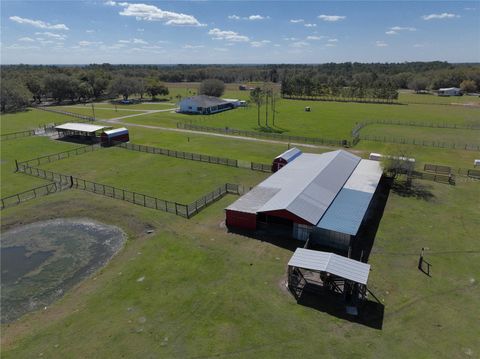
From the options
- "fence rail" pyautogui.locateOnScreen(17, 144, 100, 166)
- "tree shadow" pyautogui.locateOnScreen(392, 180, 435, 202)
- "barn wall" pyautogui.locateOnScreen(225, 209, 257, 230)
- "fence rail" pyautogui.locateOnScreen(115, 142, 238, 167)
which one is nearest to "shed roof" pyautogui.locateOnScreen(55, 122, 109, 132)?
"fence rail" pyautogui.locateOnScreen(17, 144, 100, 166)

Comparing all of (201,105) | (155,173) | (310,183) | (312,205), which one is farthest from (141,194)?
(201,105)

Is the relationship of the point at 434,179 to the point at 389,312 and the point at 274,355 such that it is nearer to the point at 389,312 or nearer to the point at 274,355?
the point at 389,312

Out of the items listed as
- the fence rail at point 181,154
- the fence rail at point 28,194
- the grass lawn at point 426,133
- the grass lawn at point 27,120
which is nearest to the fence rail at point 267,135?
the grass lawn at point 426,133

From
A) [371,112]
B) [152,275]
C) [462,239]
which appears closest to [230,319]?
[152,275]

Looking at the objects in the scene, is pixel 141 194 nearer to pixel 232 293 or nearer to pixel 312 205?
pixel 312 205

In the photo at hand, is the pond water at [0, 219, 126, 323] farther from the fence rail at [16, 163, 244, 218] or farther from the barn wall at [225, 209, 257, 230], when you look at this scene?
the barn wall at [225, 209, 257, 230]

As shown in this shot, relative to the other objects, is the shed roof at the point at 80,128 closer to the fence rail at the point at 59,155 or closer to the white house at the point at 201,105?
the fence rail at the point at 59,155
